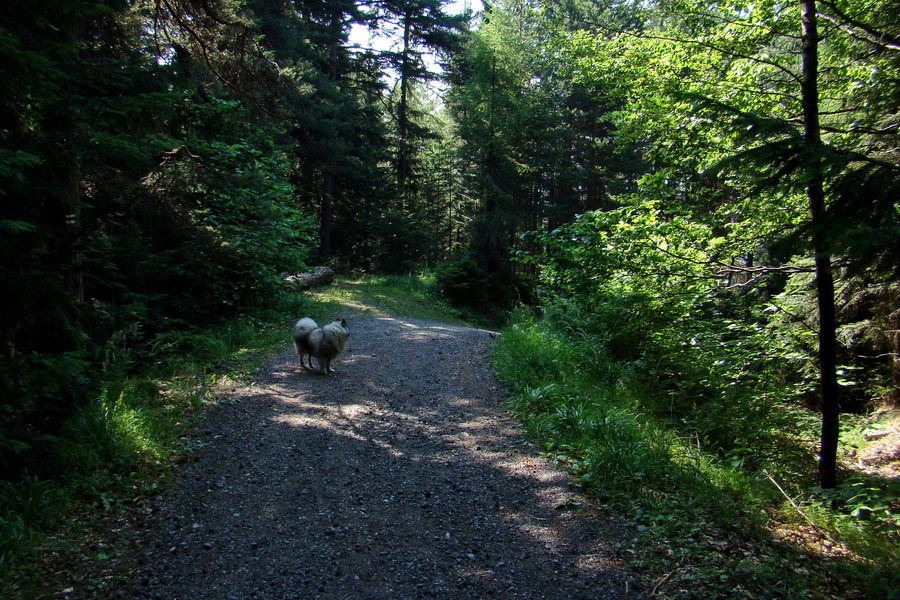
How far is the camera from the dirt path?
3.17 m

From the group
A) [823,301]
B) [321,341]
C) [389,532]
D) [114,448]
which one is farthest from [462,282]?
[389,532]

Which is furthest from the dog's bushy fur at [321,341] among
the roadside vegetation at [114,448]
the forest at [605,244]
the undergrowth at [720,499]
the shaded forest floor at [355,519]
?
the undergrowth at [720,499]

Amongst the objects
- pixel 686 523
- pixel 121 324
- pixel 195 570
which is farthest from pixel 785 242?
pixel 121 324

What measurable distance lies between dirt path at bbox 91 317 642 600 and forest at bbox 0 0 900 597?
0.69 meters

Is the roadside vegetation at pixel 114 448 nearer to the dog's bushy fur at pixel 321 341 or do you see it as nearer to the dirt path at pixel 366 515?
the dirt path at pixel 366 515

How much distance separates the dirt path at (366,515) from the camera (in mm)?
3168

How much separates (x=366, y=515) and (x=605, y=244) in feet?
15.4

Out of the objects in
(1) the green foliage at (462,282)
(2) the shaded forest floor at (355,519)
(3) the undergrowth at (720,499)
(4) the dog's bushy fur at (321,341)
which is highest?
(1) the green foliage at (462,282)

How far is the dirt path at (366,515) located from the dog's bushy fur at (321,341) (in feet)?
3.73

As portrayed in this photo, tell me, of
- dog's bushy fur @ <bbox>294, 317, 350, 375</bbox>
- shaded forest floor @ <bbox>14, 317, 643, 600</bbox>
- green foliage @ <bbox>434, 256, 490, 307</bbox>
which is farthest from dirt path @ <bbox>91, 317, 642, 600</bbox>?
green foliage @ <bbox>434, 256, 490, 307</bbox>

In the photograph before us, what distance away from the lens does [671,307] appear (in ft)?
23.2

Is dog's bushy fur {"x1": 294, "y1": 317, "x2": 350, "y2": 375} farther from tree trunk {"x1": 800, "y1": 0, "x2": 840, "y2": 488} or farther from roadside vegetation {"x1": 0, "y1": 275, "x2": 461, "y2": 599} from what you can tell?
tree trunk {"x1": 800, "y1": 0, "x2": 840, "y2": 488}

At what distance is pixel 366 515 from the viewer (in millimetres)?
3979

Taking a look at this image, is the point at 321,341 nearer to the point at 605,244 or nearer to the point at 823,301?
the point at 605,244
